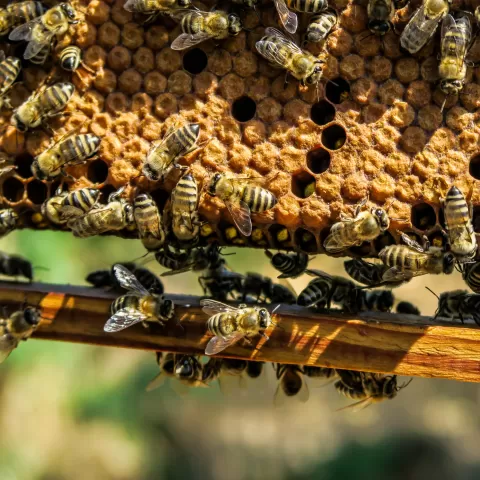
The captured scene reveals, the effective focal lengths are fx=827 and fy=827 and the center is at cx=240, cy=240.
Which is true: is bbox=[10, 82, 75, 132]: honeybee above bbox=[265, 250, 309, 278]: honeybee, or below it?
above

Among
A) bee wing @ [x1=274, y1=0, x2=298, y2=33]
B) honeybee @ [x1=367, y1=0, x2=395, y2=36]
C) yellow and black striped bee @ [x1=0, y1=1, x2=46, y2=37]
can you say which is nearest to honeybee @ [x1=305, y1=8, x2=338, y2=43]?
bee wing @ [x1=274, y1=0, x2=298, y2=33]

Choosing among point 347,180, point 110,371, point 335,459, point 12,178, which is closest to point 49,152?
point 12,178

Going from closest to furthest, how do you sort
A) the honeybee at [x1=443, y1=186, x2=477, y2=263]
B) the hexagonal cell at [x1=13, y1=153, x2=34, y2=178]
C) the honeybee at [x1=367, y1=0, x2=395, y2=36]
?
the honeybee at [x1=443, y1=186, x2=477, y2=263] → the honeybee at [x1=367, y1=0, x2=395, y2=36] → the hexagonal cell at [x1=13, y1=153, x2=34, y2=178]

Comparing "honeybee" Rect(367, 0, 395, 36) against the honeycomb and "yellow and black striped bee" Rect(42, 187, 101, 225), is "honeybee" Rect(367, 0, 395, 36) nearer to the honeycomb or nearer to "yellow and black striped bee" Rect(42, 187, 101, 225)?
the honeycomb

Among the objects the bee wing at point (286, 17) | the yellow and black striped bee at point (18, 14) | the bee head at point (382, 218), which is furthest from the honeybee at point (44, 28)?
the bee head at point (382, 218)

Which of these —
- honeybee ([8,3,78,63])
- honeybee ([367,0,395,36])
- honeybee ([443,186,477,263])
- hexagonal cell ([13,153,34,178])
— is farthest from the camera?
hexagonal cell ([13,153,34,178])

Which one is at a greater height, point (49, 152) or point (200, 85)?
point (200, 85)

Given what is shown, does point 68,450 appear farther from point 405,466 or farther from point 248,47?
point 248,47

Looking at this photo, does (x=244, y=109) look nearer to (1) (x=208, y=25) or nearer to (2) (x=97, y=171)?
(1) (x=208, y=25)
